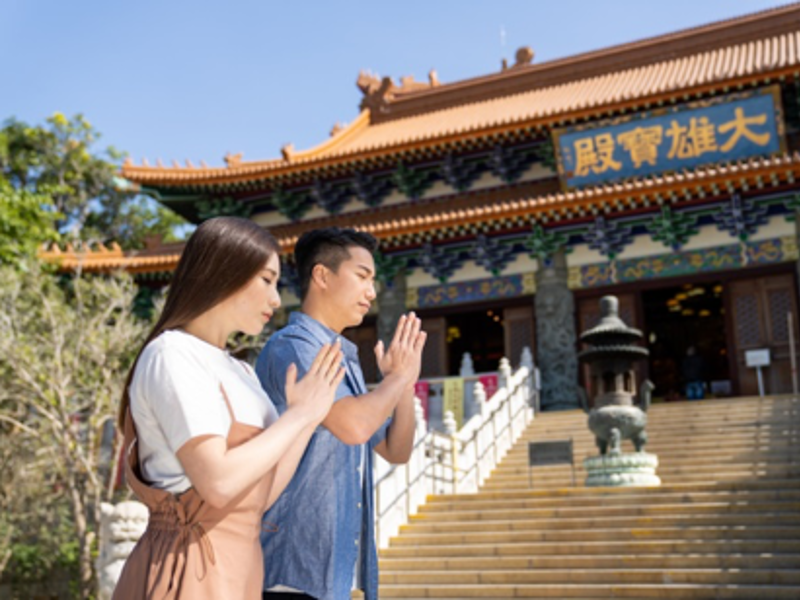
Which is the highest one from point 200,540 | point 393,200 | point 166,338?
point 393,200

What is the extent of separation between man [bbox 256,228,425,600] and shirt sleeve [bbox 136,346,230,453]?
1.21ft

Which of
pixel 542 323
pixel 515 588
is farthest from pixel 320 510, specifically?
pixel 542 323

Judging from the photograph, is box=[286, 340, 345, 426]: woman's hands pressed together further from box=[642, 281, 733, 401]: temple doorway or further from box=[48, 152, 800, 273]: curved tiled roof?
box=[642, 281, 733, 401]: temple doorway

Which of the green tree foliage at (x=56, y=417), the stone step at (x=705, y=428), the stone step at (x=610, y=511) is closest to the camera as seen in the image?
the stone step at (x=610, y=511)

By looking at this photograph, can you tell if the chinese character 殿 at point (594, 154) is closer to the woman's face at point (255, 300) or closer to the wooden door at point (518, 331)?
the wooden door at point (518, 331)

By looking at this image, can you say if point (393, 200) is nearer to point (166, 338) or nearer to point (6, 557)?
point (6, 557)

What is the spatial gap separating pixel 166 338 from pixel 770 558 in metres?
6.53

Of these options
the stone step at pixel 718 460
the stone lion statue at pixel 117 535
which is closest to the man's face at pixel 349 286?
the stone lion statue at pixel 117 535

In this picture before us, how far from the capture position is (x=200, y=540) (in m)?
1.76

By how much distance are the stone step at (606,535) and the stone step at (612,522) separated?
116 mm

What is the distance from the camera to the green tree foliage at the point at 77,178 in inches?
1064

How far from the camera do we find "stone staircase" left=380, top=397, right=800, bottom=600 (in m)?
7.15

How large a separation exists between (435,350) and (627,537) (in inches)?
326

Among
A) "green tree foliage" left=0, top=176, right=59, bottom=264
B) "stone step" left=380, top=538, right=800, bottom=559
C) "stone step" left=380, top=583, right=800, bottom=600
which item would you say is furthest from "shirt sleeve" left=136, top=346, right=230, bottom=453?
"green tree foliage" left=0, top=176, right=59, bottom=264
